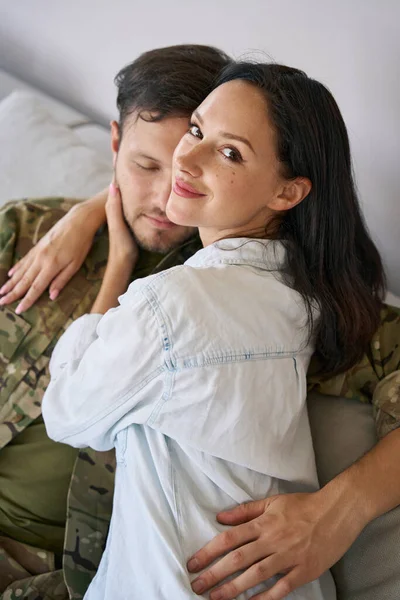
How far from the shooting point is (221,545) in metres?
0.91

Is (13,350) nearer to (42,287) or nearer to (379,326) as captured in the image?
(42,287)

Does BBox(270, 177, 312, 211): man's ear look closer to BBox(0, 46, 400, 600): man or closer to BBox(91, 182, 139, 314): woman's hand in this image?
BBox(0, 46, 400, 600): man

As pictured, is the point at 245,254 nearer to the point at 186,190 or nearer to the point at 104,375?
the point at 186,190

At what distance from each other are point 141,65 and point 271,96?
1.40ft

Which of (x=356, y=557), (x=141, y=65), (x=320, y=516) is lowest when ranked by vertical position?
(x=356, y=557)

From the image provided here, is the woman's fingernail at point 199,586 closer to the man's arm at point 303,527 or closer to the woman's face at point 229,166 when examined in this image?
the man's arm at point 303,527

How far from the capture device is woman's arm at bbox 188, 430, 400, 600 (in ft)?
2.96

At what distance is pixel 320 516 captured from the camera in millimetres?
958

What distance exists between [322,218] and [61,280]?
0.54 m

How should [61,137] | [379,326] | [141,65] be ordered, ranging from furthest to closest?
[61,137], [141,65], [379,326]

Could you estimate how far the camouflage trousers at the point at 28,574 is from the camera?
109cm

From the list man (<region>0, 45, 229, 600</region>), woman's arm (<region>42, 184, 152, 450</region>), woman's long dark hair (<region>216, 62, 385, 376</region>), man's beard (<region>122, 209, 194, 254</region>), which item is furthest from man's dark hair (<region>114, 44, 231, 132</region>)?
woman's arm (<region>42, 184, 152, 450</region>)

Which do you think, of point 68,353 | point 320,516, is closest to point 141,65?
point 68,353

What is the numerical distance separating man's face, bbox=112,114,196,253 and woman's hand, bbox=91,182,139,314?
0.02 meters
